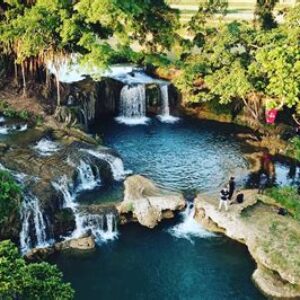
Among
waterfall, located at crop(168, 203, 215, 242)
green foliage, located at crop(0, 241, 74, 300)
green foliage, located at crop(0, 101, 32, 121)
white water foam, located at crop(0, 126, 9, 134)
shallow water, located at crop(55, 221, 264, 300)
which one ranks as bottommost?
shallow water, located at crop(55, 221, 264, 300)

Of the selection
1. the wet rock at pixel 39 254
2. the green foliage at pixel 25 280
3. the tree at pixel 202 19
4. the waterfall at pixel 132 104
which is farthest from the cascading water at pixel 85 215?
the green foliage at pixel 25 280

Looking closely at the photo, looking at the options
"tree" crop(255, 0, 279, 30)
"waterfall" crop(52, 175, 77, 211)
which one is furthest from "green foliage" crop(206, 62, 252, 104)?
"tree" crop(255, 0, 279, 30)

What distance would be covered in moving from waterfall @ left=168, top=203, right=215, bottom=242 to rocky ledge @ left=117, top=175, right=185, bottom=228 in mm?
558

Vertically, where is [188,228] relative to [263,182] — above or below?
below

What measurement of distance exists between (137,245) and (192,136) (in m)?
15.2

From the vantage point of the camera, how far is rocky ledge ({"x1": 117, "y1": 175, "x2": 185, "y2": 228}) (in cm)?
2967

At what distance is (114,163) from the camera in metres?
34.2

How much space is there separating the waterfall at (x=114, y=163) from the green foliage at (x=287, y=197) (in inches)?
341

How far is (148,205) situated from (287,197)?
7.56 meters

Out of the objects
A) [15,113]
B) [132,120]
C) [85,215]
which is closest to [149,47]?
[132,120]

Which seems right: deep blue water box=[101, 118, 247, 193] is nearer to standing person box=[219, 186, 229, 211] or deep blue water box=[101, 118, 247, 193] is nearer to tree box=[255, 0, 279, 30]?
standing person box=[219, 186, 229, 211]

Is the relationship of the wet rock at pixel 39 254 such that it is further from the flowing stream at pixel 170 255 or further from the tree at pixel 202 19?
the tree at pixel 202 19

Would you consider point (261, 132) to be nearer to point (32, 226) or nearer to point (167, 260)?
point (167, 260)

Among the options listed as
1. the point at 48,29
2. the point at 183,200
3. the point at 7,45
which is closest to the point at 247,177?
the point at 183,200
